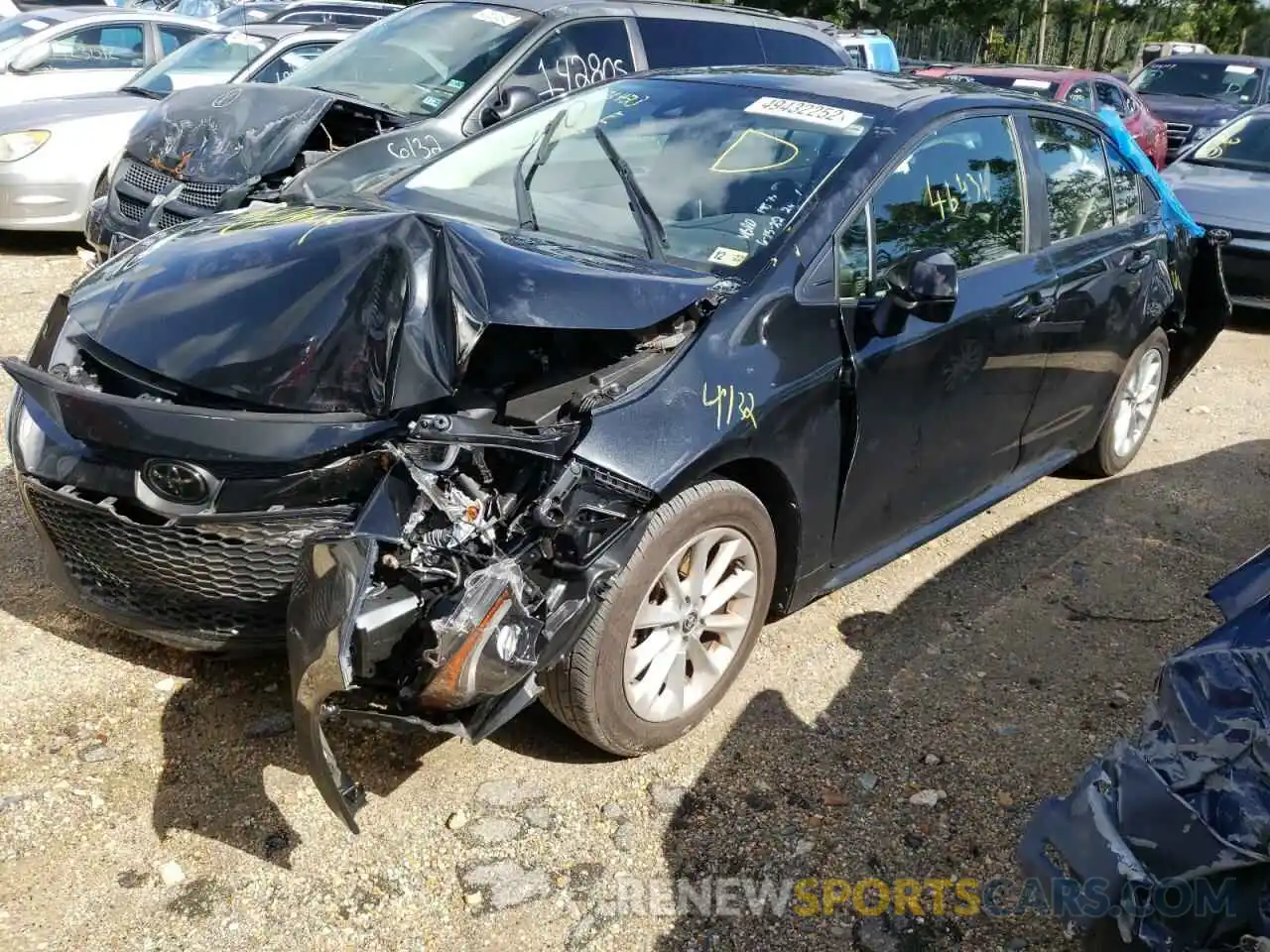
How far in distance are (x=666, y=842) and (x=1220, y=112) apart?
1465cm

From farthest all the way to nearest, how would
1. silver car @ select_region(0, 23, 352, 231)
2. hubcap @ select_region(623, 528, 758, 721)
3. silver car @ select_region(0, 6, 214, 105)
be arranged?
silver car @ select_region(0, 6, 214, 105), silver car @ select_region(0, 23, 352, 231), hubcap @ select_region(623, 528, 758, 721)

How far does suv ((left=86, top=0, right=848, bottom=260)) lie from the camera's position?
6070 millimetres

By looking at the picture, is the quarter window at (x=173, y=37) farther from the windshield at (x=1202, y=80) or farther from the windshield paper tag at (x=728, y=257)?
the windshield at (x=1202, y=80)

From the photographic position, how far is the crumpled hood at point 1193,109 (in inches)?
557

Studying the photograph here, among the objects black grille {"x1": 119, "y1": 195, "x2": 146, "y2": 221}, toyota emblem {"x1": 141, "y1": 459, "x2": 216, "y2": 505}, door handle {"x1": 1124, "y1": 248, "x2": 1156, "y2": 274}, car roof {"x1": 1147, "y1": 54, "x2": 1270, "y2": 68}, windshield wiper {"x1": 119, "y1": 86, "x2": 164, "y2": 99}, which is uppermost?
toyota emblem {"x1": 141, "y1": 459, "x2": 216, "y2": 505}

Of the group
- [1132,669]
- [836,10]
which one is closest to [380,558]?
[1132,669]

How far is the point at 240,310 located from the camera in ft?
9.46

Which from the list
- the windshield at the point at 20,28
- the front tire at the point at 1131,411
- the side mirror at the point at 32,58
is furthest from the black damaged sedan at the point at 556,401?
the windshield at the point at 20,28

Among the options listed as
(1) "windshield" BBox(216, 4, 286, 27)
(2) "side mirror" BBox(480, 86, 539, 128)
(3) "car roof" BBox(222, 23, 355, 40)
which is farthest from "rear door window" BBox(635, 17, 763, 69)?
(1) "windshield" BBox(216, 4, 286, 27)

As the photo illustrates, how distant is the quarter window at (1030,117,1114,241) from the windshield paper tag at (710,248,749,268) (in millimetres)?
1598

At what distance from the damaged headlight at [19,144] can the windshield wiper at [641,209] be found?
5547 mm

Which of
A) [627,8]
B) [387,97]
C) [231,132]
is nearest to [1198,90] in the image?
[627,8]

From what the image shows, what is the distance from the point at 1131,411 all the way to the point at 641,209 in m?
3.01

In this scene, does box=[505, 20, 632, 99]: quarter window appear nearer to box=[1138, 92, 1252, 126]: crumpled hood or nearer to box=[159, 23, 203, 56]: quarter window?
box=[159, 23, 203, 56]: quarter window
